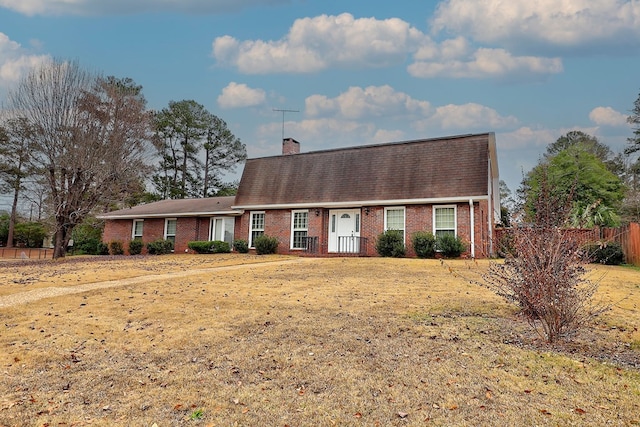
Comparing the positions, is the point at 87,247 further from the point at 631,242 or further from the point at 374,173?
the point at 631,242

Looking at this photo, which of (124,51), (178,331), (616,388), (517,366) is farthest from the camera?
(124,51)

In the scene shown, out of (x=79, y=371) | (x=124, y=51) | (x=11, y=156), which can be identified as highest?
(x=124, y=51)

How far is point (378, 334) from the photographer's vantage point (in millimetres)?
5051

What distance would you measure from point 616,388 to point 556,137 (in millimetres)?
46498

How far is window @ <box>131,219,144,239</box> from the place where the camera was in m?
25.2

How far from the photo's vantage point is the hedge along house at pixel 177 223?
73.5ft

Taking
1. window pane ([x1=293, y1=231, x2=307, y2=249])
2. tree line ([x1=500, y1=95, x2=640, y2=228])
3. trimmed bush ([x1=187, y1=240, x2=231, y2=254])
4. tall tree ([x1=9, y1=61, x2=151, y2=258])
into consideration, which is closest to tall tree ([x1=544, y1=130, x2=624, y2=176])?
tree line ([x1=500, y1=95, x2=640, y2=228])

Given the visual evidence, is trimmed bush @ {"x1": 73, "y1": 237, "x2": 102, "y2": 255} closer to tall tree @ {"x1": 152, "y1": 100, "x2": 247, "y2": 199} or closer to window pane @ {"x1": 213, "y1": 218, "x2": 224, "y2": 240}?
window pane @ {"x1": 213, "y1": 218, "x2": 224, "y2": 240}

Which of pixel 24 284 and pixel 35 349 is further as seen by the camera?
pixel 24 284

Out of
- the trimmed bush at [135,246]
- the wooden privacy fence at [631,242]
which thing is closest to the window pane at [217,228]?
the trimmed bush at [135,246]

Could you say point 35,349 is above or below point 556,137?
below

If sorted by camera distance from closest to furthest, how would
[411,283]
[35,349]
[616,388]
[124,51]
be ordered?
[616,388], [35,349], [411,283], [124,51]

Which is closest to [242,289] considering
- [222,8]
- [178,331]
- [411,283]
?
[178,331]

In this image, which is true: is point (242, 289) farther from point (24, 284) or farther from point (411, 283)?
point (24, 284)
